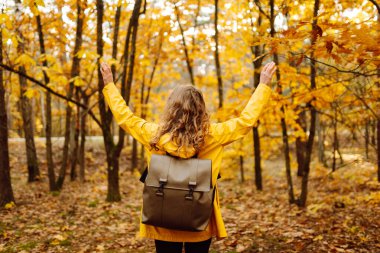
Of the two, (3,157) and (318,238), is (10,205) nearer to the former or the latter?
(3,157)

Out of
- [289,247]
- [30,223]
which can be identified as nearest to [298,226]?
[289,247]

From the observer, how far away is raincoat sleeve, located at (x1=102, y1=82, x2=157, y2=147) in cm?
256

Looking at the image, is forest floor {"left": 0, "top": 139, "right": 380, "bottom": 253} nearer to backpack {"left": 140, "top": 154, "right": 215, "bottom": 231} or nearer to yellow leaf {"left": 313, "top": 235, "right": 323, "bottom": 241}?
yellow leaf {"left": 313, "top": 235, "right": 323, "bottom": 241}

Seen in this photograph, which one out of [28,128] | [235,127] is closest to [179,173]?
[235,127]

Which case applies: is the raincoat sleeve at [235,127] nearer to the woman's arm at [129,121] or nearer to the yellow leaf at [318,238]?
the woman's arm at [129,121]

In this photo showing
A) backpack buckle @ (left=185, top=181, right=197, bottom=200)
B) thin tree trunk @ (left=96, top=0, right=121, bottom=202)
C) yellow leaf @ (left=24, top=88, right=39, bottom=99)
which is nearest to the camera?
backpack buckle @ (left=185, top=181, right=197, bottom=200)

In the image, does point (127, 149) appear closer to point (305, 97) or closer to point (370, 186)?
point (370, 186)

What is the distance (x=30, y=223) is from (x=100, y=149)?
486 inches

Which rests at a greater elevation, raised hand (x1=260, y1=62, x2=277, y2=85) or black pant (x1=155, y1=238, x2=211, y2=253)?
raised hand (x1=260, y1=62, x2=277, y2=85)

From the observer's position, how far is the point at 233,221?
660 centimetres

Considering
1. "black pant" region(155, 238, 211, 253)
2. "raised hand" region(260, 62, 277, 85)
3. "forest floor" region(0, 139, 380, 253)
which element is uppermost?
"raised hand" region(260, 62, 277, 85)

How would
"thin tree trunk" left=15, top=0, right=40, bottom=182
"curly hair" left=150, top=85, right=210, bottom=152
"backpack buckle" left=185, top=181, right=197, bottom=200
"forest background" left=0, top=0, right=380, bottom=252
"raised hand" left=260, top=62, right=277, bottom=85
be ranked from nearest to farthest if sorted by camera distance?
"backpack buckle" left=185, top=181, right=197, bottom=200, "curly hair" left=150, top=85, right=210, bottom=152, "raised hand" left=260, top=62, right=277, bottom=85, "forest background" left=0, top=0, right=380, bottom=252, "thin tree trunk" left=15, top=0, right=40, bottom=182

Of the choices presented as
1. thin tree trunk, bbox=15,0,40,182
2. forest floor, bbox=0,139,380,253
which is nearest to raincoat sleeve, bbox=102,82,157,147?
forest floor, bbox=0,139,380,253

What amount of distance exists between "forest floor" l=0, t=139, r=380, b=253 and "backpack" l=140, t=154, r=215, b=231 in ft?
9.25
